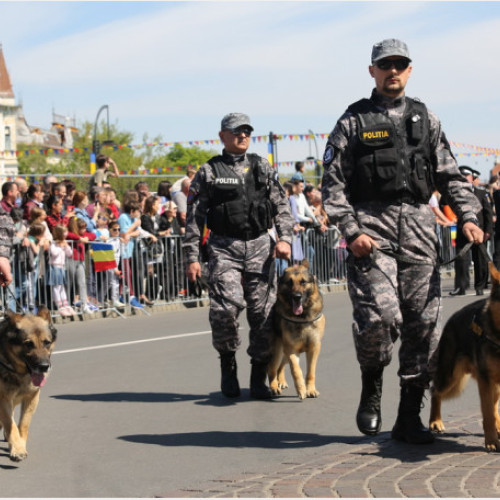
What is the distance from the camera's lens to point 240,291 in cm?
808

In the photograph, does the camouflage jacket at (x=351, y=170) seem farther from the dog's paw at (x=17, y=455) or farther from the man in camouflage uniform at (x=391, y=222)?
the dog's paw at (x=17, y=455)

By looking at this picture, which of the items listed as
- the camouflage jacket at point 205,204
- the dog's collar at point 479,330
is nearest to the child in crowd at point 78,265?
the camouflage jacket at point 205,204

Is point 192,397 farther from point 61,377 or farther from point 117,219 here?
point 117,219

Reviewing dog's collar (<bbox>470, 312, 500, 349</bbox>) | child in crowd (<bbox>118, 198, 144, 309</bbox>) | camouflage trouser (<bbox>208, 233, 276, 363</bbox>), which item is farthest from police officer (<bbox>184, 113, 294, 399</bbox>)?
child in crowd (<bbox>118, 198, 144, 309</bbox>)

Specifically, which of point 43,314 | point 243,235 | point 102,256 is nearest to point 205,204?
point 243,235

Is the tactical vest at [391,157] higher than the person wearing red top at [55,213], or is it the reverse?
the tactical vest at [391,157]

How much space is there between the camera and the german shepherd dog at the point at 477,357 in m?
5.45

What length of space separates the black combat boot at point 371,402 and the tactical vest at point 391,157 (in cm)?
108

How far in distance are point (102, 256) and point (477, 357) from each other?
1040 cm

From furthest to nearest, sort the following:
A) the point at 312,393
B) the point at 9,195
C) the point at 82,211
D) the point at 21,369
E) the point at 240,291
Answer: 1. the point at 82,211
2. the point at 9,195
3. the point at 240,291
4. the point at 312,393
5. the point at 21,369

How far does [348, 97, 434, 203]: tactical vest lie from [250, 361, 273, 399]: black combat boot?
2524 mm

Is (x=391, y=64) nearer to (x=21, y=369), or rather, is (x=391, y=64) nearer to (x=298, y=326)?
(x=298, y=326)

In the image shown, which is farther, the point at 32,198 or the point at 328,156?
the point at 32,198

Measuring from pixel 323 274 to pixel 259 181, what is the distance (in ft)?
39.0
